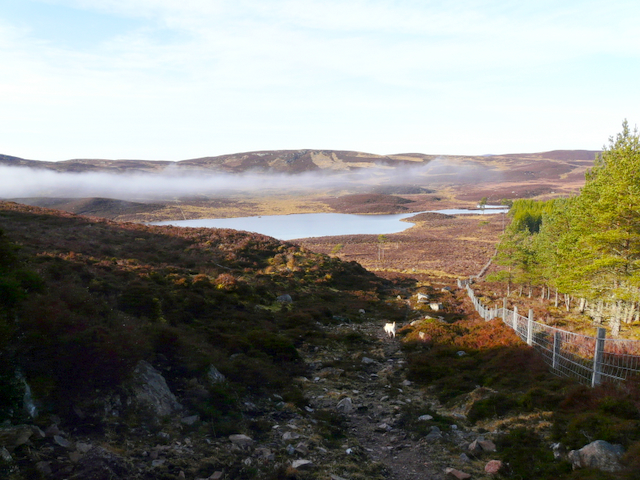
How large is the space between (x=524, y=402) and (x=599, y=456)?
9.61 feet

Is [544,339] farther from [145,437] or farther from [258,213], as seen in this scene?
[258,213]

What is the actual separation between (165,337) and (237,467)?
175 inches

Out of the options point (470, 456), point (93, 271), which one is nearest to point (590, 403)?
point (470, 456)

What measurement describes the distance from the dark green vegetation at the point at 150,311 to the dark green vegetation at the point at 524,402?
4.42 m

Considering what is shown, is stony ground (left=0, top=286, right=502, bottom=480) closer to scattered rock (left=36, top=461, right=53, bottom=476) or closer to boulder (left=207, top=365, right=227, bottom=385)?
scattered rock (left=36, top=461, right=53, bottom=476)

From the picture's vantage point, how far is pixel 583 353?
417 inches

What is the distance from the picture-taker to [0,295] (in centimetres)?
721

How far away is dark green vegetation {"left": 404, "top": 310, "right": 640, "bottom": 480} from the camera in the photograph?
6543 millimetres

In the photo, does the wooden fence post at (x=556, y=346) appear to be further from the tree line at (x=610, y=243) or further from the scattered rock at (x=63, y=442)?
the tree line at (x=610, y=243)

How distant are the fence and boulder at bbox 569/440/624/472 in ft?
9.53

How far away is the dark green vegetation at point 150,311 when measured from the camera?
7.20m

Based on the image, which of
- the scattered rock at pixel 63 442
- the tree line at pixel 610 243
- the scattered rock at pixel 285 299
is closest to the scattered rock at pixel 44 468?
the scattered rock at pixel 63 442

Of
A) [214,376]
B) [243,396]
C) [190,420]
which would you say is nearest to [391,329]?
[243,396]

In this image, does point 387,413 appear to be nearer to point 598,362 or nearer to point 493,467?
point 493,467
